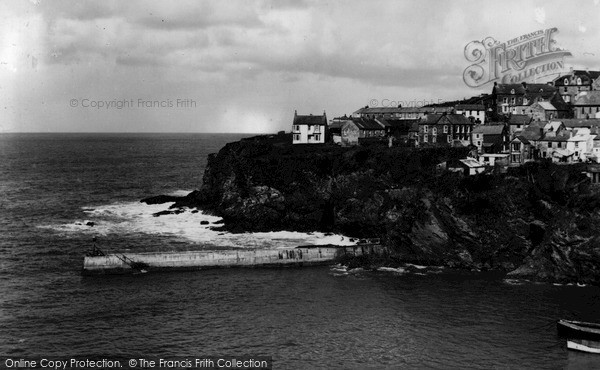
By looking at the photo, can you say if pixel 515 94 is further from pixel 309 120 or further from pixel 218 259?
pixel 218 259

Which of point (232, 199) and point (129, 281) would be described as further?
point (232, 199)

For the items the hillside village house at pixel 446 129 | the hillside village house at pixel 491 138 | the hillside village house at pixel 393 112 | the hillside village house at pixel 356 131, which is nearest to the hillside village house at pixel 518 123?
the hillside village house at pixel 491 138

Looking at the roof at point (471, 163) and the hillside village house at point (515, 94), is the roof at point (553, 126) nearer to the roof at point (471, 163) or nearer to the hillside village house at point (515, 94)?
the roof at point (471, 163)

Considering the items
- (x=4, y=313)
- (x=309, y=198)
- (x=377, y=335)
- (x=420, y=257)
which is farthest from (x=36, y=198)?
(x=377, y=335)

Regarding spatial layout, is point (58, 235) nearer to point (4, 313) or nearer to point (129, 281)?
point (129, 281)

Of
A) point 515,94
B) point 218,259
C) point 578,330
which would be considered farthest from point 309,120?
point 578,330

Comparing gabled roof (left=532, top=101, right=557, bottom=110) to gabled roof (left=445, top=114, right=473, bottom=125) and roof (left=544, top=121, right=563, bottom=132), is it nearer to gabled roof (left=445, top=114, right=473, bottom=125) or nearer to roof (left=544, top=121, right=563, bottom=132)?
gabled roof (left=445, top=114, right=473, bottom=125)
